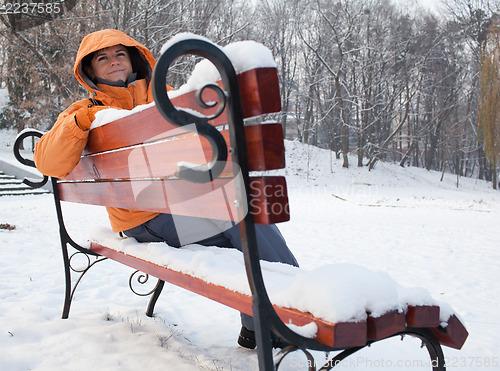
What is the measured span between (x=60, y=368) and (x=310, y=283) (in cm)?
139

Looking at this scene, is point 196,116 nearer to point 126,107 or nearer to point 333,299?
point 333,299

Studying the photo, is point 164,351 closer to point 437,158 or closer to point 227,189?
point 227,189

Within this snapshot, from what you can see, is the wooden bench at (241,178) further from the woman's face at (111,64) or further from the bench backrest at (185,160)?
the woman's face at (111,64)

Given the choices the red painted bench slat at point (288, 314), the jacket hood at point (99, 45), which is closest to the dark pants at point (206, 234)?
the red painted bench slat at point (288, 314)

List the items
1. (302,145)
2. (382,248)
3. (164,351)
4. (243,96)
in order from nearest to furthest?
(243,96)
(164,351)
(382,248)
(302,145)

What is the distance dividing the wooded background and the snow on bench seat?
14.0m

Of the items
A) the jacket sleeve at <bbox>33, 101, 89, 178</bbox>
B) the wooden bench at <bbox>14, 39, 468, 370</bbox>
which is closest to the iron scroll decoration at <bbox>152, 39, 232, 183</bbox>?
the wooden bench at <bbox>14, 39, 468, 370</bbox>

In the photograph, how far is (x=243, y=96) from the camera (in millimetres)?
962

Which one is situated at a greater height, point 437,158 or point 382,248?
point 382,248

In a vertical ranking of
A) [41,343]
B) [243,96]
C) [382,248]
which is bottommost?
[382,248]

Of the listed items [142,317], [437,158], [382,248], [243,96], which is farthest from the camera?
[437,158]

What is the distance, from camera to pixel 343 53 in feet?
73.4

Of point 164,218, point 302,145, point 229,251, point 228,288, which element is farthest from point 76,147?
point 302,145

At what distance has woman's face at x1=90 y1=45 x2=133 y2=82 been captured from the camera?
2432 millimetres
